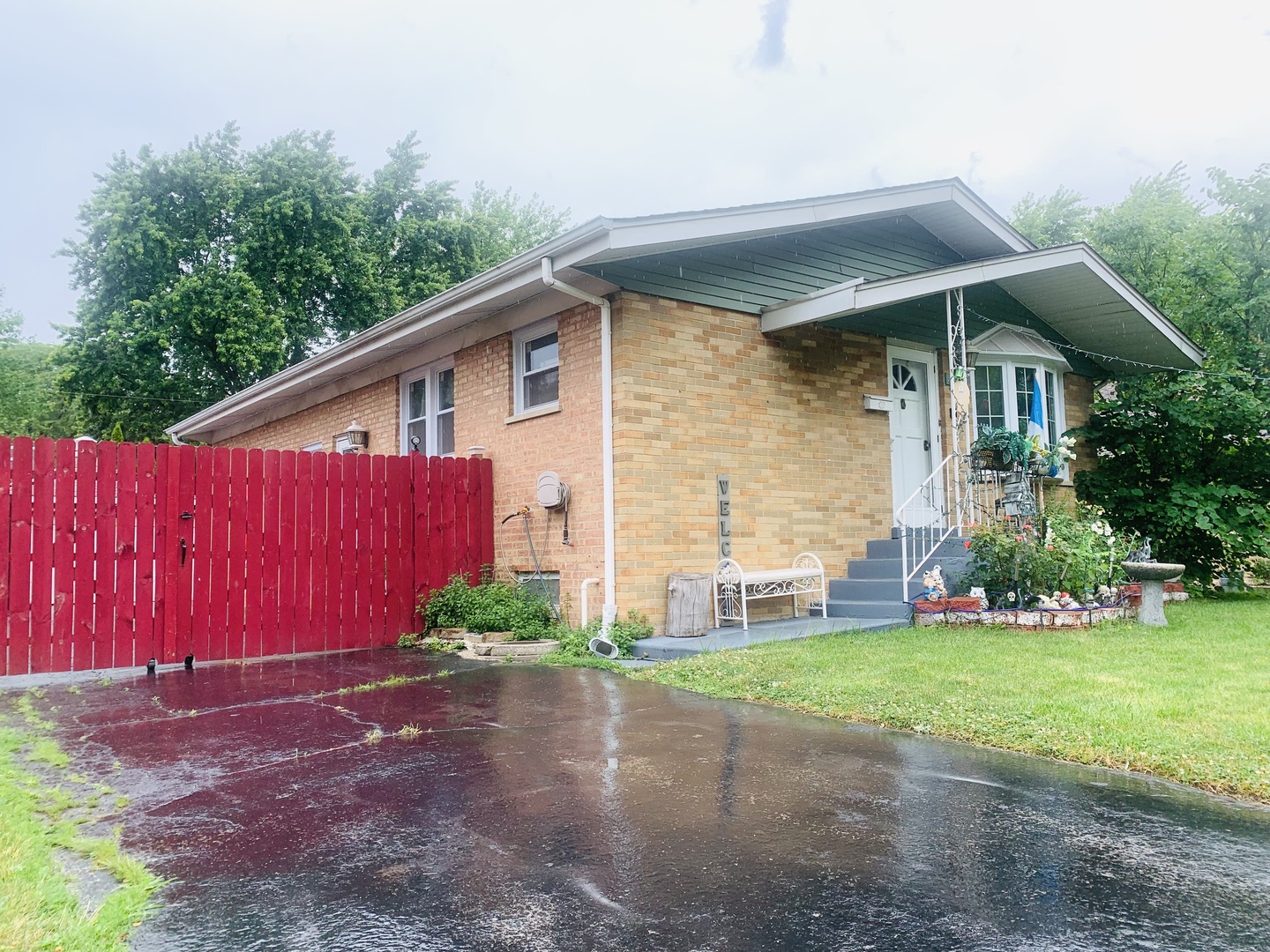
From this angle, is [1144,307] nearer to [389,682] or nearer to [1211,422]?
[1211,422]

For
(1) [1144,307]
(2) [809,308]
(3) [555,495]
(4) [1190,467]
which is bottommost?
(3) [555,495]

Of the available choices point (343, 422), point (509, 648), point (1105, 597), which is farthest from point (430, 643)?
point (1105, 597)

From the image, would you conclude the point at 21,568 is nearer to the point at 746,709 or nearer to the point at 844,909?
the point at 746,709

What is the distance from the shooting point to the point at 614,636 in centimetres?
838

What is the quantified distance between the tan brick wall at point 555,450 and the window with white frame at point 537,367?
14cm

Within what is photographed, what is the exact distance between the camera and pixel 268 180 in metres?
28.8

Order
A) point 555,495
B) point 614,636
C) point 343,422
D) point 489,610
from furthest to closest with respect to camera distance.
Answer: point 343,422, point 489,610, point 555,495, point 614,636

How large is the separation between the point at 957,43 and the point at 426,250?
62.9ft

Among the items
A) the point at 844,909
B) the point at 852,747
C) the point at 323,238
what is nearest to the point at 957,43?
the point at 323,238

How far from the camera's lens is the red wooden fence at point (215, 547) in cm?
764

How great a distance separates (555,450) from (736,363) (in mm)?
2255

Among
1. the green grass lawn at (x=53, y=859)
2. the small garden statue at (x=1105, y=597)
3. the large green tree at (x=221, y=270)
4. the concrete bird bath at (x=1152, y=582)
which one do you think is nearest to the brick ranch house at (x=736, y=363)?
the small garden statue at (x=1105, y=597)

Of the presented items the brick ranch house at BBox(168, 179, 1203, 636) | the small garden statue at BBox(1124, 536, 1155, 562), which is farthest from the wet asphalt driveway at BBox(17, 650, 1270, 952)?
the small garden statue at BBox(1124, 536, 1155, 562)

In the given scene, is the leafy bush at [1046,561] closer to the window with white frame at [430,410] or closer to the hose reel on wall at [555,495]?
the hose reel on wall at [555,495]
